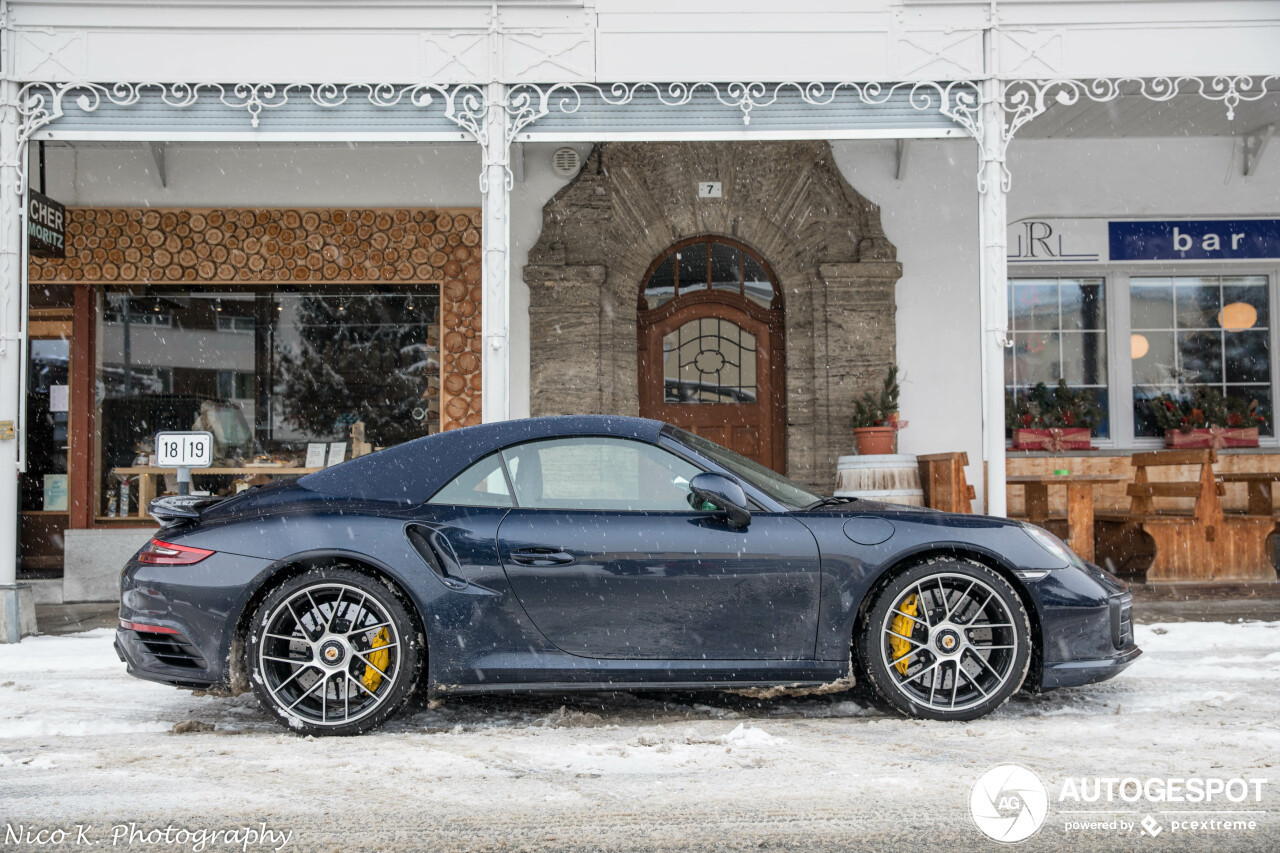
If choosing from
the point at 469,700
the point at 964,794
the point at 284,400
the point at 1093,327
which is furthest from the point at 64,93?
the point at 1093,327

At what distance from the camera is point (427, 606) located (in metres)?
3.93

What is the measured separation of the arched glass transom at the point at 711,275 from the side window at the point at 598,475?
5.60m

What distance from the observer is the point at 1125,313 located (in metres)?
10.2

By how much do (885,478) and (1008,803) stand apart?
5.25 m

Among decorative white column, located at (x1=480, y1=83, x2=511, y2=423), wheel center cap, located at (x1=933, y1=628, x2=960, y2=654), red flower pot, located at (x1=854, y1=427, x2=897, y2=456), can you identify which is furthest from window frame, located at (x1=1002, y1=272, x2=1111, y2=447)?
wheel center cap, located at (x1=933, y1=628, x2=960, y2=654)

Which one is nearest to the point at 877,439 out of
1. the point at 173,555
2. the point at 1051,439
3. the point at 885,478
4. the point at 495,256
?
the point at 885,478

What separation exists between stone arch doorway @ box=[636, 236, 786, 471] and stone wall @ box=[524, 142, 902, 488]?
0.22 m

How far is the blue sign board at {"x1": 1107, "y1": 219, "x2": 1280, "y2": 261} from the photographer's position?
32.7 ft

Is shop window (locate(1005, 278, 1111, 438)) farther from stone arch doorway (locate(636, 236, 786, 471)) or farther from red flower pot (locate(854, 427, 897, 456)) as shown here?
stone arch doorway (locate(636, 236, 786, 471))

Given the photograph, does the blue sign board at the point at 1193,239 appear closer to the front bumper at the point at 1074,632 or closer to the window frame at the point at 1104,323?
the window frame at the point at 1104,323

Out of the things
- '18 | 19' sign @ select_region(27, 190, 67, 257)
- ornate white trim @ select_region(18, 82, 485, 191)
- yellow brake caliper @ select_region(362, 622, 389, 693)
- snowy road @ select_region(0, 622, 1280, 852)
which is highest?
ornate white trim @ select_region(18, 82, 485, 191)

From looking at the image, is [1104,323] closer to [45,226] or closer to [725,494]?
[725,494]

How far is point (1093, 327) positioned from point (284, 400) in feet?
25.5

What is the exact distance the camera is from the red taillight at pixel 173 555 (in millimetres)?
4023
